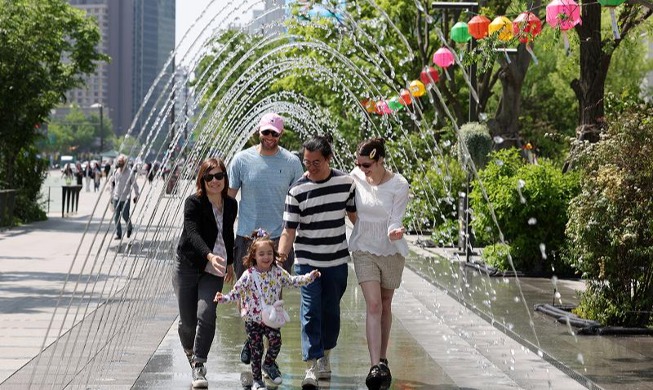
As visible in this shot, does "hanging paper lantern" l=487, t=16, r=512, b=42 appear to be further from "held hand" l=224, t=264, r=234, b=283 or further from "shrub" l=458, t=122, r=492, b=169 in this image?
"shrub" l=458, t=122, r=492, b=169

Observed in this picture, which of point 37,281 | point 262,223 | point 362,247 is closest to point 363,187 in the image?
point 362,247

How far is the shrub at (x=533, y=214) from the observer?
1797 centimetres

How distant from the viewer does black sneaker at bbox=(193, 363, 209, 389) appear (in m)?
8.64

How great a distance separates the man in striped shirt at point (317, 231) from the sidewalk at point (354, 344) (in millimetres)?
451

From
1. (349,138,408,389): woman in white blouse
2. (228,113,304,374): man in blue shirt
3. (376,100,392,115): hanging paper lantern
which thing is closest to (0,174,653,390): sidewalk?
(349,138,408,389): woman in white blouse

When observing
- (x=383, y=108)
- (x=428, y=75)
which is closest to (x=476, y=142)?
(x=428, y=75)

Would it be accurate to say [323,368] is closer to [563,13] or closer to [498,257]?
[563,13]

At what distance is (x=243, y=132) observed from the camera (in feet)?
117

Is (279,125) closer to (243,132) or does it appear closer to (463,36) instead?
(463,36)

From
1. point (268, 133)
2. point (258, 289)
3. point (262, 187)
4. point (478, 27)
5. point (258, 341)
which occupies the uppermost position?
point (478, 27)

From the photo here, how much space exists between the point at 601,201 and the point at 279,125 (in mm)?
3707

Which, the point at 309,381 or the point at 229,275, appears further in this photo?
the point at 229,275

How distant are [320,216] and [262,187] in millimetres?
946

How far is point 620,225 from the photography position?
11828mm
